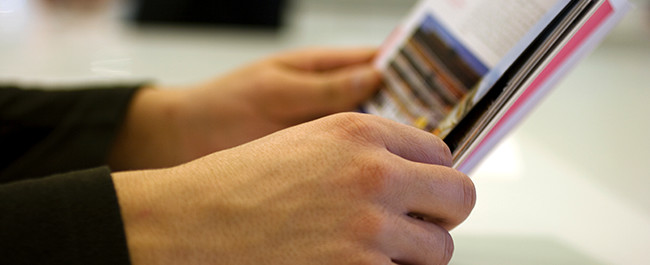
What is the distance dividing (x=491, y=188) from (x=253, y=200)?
47cm

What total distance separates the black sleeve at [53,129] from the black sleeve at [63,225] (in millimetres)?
277

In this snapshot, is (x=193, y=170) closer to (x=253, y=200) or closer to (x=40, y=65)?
(x=253, y=200)

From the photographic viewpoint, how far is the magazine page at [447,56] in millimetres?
479

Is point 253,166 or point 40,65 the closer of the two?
point 253,166

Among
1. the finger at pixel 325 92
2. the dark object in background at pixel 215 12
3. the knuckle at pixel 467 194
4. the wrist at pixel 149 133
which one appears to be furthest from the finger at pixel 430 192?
the dark object in background at pixel 215 12

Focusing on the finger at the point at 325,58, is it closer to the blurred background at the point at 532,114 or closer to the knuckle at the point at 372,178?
the blurred background at the point at 532,114

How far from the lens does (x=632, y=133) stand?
867 millimetres

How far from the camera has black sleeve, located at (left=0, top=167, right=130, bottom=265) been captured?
0.33 meters

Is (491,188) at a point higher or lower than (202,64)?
lower

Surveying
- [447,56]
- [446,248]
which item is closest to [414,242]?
[446,248]

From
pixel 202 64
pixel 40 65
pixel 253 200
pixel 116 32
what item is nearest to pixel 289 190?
pixel 253 200

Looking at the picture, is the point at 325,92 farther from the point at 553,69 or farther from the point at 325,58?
the point at 553,69

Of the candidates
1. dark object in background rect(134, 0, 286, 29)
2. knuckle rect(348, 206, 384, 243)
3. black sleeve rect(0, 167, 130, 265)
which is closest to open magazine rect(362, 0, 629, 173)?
knuckle rect(348, 206, 384, 243)

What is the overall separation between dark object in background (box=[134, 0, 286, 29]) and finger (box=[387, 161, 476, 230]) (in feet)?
3.59
